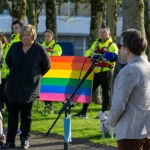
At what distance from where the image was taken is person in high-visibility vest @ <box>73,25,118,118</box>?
38.2ft

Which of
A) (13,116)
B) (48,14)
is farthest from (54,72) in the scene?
(48,14)

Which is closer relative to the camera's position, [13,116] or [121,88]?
[121,88]

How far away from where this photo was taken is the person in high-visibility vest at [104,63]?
11.6m

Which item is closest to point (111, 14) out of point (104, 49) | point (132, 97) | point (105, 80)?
point (105, 80)

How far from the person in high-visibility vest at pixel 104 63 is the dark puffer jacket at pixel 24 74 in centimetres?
259

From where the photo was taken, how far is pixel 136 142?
5.33 meters

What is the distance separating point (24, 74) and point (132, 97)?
3.97 meters

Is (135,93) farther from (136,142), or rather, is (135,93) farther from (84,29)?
(84,29)

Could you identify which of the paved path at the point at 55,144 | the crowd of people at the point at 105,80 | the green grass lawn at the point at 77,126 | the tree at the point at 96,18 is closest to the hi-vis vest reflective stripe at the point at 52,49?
the crowd of people at the point at 105,80

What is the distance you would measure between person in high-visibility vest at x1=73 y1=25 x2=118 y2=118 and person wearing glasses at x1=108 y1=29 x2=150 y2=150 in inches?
244

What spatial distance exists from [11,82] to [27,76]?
288 mm

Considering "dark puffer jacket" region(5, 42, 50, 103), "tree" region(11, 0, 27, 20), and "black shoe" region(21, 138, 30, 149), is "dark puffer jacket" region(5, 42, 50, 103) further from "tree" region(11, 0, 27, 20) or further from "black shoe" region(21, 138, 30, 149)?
"tree" region(11, 0, 27, 20)

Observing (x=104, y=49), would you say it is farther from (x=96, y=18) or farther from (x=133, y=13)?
(x=96, y=18)

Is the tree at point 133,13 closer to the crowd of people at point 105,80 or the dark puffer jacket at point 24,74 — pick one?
the crowd of people at point 105,80
